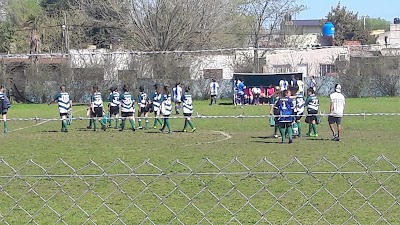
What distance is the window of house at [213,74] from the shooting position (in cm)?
4717

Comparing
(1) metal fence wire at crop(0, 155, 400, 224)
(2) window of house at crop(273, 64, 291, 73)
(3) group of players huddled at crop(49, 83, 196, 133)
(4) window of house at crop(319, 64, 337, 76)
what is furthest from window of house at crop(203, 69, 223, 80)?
(1) metal fence wire at crop(0, 155, 400, 224)

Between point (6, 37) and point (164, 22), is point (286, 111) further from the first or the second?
point (6, 37)

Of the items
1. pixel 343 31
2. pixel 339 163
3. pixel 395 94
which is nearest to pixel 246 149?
pixel 339 163

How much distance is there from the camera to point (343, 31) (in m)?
75.6

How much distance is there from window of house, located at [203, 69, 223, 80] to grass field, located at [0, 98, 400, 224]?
17.8 m

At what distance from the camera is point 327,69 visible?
47750mm

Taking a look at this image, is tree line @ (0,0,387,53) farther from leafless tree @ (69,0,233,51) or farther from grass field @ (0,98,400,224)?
grass field @ (0,98,400,224)

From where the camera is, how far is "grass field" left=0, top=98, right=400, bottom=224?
34.4 ft

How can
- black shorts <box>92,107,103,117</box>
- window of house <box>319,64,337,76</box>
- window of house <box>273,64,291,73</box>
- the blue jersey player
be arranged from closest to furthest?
the blue jersey player, black shorts <box>92,107,103,117</box>, window of house <box>319,64,337,76</box>, window of house <box>273,64,291,73</box>

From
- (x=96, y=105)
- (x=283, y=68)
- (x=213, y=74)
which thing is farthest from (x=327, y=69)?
(x=96, y=105)

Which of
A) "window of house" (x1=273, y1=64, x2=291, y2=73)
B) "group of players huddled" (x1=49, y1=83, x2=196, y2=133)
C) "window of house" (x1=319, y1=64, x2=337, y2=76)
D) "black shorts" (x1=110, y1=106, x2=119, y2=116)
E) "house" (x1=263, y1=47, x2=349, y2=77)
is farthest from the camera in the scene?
"window of house" (x1=273, y1=64, x2=291, y2=73)

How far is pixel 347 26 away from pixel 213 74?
3223cm

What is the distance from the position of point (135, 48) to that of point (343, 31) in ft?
102

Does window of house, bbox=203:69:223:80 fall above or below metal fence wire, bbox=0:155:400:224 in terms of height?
above
